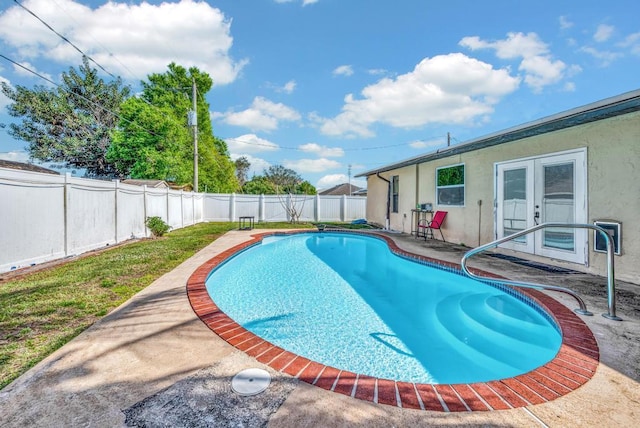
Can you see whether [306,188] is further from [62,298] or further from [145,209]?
[62,298]

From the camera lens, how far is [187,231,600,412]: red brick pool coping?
Answer: 169 cm

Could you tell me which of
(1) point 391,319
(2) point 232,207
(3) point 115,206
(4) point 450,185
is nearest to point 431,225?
(4) point 450,185

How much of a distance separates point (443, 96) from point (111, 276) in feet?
60.9

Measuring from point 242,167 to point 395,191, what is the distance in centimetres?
3604

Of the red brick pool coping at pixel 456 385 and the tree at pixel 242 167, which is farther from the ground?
the tree at pixel 242 167

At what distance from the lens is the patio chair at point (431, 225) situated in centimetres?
848

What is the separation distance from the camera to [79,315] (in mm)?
3059

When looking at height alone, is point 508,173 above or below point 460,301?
above

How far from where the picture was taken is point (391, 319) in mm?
3760

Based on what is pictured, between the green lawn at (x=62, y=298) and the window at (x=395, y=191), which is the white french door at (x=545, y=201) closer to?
the window at (x=395, y=191)

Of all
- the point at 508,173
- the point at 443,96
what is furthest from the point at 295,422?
the point at 443,96

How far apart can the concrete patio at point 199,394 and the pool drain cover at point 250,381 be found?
4cm

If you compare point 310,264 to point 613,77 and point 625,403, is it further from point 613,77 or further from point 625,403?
point 613,77

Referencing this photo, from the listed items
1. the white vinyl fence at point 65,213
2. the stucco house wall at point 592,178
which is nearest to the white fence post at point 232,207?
the white vinyl fence at point 65,213
